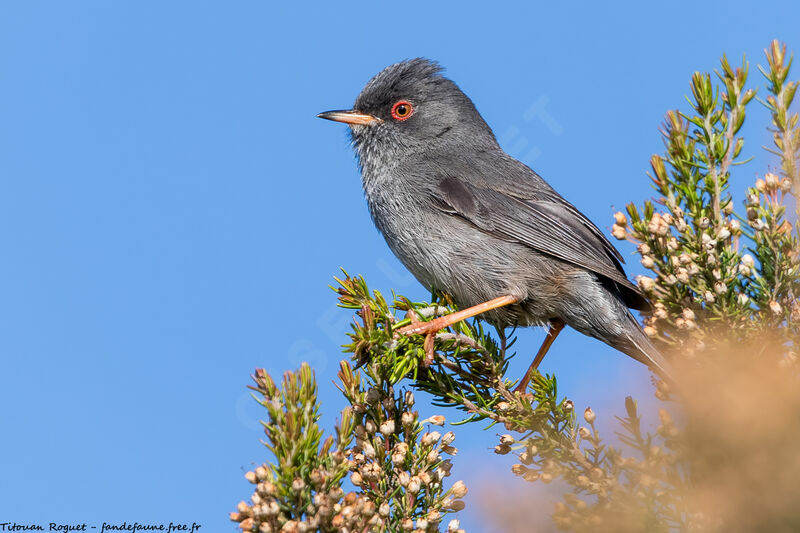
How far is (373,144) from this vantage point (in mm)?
5141

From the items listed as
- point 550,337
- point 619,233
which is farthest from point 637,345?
point 619,233

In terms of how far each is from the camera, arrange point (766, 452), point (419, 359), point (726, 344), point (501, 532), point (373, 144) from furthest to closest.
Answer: point (373, 144) → point (419, 359) → point (726, 344) → point (501, 532) → point (766, 452)

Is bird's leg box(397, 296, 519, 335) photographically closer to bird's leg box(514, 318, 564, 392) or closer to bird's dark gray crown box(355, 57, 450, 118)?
bird's leg box(514, 318, 564, 392)

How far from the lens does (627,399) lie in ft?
8.41

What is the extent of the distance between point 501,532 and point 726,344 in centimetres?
115

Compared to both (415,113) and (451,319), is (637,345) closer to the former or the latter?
(451,319)

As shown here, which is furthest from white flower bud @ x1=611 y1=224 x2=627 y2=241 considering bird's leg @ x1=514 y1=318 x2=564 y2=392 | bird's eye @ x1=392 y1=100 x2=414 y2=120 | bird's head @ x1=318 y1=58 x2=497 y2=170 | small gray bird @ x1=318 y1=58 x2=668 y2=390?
bird's eye @ x1=392 y1=100 x2=414 y2=120

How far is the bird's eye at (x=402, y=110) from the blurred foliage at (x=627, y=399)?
7.06ft

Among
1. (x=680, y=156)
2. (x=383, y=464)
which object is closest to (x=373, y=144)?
(x=680, y=156)

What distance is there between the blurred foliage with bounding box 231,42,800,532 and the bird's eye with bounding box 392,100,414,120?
2152 millimetres

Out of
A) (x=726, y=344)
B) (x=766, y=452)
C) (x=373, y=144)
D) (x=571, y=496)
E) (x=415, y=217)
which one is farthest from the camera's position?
(x=373, y=144)

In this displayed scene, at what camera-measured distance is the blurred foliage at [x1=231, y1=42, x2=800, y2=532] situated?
2.04m

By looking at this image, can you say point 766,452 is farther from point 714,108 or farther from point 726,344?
point 714,108

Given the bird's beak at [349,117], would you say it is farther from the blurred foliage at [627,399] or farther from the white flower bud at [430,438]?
the white flower bud at [430,438]
